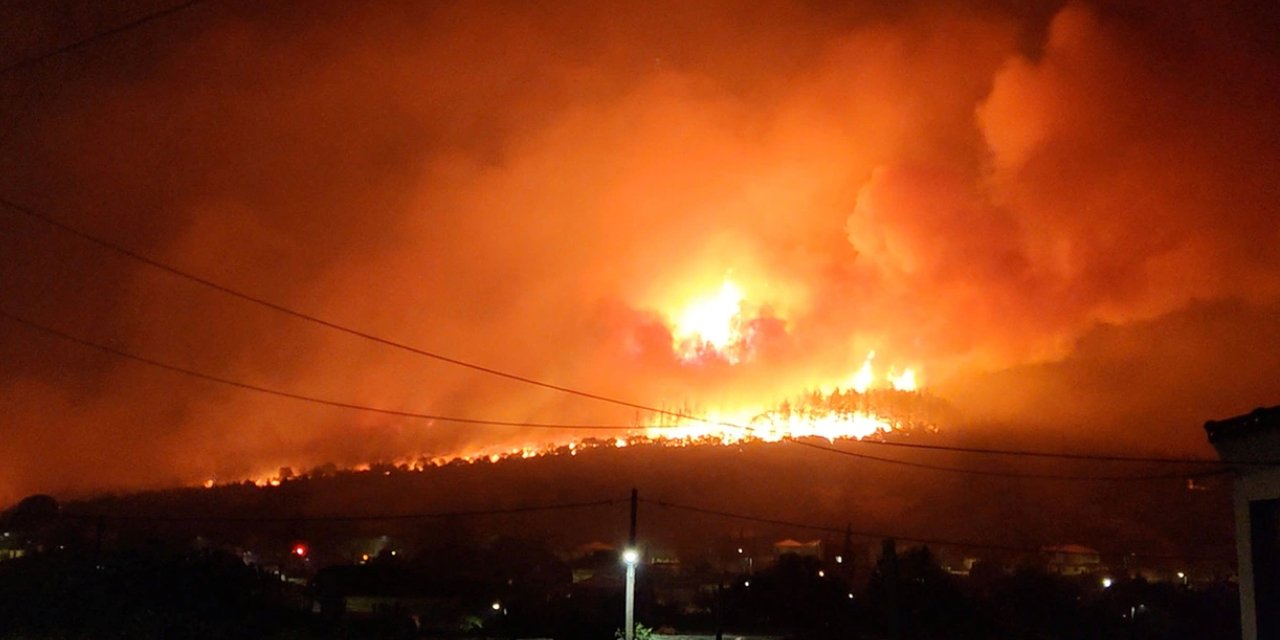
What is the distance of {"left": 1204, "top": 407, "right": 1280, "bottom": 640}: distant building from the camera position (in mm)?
21375

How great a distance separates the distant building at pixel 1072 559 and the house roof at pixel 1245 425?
158 ft

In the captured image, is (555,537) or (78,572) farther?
(555,537)

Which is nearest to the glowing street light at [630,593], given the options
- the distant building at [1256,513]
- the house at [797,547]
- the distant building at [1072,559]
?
the distant building at [1256,513]

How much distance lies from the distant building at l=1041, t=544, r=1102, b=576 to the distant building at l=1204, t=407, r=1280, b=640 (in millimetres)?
47768

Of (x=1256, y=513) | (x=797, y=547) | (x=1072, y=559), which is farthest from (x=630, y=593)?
(x=797, y=547)

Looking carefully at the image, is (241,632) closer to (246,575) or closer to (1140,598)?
(246,575)

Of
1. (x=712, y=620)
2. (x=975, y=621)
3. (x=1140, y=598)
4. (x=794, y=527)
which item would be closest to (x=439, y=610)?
(x=712, y=620)

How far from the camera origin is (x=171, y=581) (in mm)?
38625

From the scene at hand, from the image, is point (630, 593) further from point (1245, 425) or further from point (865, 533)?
point (865, 533)

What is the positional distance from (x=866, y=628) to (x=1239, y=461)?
99.1 feet

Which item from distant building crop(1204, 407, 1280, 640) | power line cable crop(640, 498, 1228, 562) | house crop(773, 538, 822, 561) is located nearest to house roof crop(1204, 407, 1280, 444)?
distant building crop(1204, 407, 1280, 640)

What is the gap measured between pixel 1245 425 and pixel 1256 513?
6.08 ft

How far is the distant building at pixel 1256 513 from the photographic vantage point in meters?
21.4

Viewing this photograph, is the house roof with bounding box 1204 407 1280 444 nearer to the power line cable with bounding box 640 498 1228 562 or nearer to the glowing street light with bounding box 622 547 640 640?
the glowing street light with bounding box 622 547 640 640
